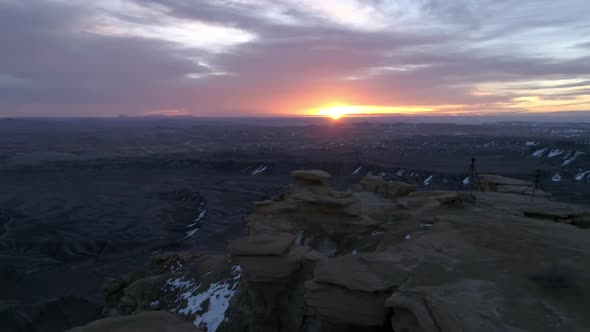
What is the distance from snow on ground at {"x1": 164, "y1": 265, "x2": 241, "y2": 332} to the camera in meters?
11.1

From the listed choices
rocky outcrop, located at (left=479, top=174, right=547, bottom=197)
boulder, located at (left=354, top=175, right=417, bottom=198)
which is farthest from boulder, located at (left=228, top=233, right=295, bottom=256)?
rocky outcrop, located at (left=479, top=174, right=547, bottom=197)

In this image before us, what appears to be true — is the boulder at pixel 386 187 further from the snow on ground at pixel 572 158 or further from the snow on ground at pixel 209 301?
the snow on ground at pixel 572 158

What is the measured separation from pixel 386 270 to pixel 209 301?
696 cm

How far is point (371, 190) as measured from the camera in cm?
1942

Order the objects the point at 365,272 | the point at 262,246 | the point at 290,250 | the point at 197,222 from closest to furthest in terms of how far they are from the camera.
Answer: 1. the point at 365,272
2. the point at 262,246
3. the point at 290,250
4. the point at 197,222

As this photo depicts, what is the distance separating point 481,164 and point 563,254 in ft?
187

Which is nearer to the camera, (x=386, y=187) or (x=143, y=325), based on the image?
(x=143, y=325)

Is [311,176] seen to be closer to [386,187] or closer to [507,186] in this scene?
[386,187]

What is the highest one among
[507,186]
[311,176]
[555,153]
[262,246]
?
[311,176]

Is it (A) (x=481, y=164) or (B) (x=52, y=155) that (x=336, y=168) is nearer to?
(A) (x=481, y=164)

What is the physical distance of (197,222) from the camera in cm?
3195

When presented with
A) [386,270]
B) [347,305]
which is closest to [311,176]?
[386,270]

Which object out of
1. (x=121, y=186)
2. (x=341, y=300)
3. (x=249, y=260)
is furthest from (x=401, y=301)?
(x=121, y=186)

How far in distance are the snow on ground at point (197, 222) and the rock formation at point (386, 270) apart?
40.2 ft
